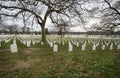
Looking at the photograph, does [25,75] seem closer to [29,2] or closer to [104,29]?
[29,2]

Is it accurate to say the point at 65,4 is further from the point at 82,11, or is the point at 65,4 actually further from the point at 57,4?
the point at 82,11

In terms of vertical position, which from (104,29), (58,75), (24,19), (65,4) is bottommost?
(58,75)

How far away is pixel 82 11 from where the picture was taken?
49.8 ft

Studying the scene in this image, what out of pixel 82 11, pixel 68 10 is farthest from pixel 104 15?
pixel 68 10

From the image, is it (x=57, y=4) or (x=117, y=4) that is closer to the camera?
(x=57, y=4)

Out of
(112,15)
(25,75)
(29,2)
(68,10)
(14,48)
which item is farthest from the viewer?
(112,15)

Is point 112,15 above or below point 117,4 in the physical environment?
below

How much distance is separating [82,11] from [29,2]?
636cm

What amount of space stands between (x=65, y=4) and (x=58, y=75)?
1121 centimetres

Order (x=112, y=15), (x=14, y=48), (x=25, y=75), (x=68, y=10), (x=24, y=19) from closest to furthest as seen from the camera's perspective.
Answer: (x=25, y=75), (x=14, y=48), (x=68, y=10), (x=24, y=19), (x=112, y=15)

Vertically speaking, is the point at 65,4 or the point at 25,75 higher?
the point at 65,4

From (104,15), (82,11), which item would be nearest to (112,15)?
(104,15)

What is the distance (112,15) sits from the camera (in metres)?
20.0

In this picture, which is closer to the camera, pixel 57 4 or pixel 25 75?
pixel 25 75
